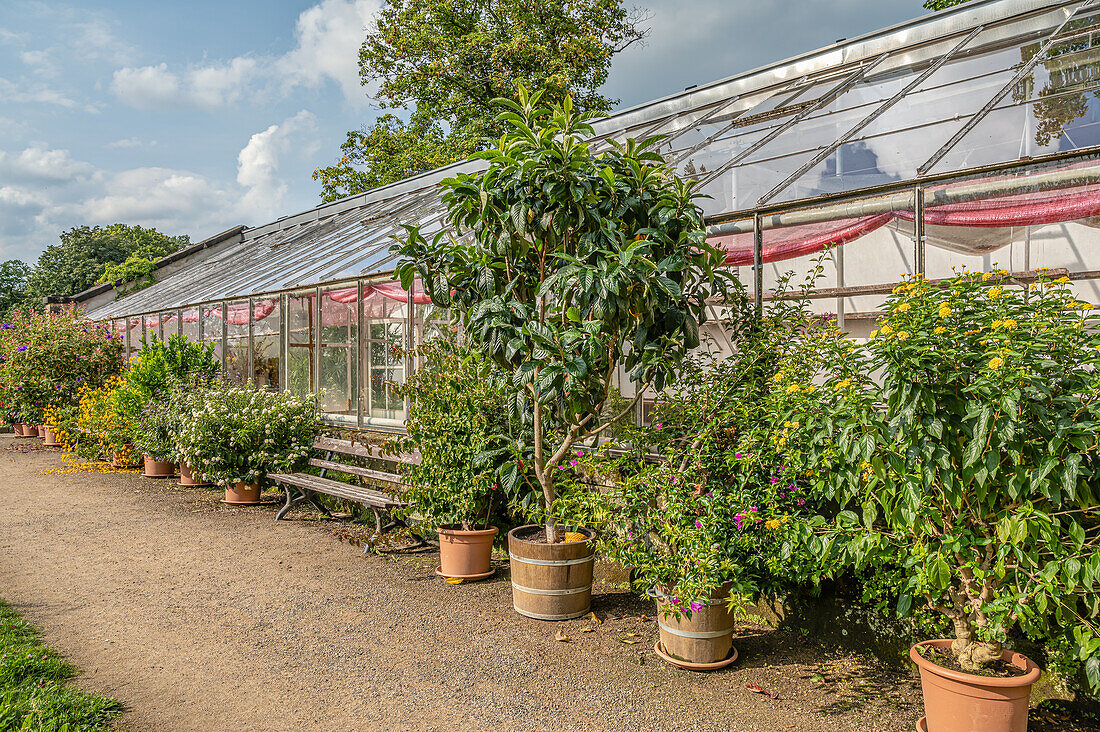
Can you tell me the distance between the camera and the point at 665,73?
1978cm

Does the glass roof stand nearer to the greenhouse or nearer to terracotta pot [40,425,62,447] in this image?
the greenhouse

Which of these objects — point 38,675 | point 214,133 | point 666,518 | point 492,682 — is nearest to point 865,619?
point 666,518

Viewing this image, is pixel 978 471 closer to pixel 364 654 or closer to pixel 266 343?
pixel 364 654

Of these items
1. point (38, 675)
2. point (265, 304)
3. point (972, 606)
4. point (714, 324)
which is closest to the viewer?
point (972, 606)

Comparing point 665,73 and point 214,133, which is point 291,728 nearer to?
point 214,133

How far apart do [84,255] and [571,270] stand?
1445 inches

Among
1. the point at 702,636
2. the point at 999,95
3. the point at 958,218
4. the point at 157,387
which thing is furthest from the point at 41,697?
the point at 157,387

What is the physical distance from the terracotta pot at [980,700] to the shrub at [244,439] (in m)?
6.73

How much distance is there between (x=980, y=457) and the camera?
107 inches

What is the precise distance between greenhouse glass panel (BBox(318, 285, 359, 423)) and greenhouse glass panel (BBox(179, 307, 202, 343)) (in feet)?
11.9

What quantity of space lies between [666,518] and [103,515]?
6720 millimetres

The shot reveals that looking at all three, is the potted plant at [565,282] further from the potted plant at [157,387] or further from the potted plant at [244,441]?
the potted plant at [157,387]

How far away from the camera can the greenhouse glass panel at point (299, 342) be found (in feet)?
32.7

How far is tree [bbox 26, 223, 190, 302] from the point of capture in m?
31.5
